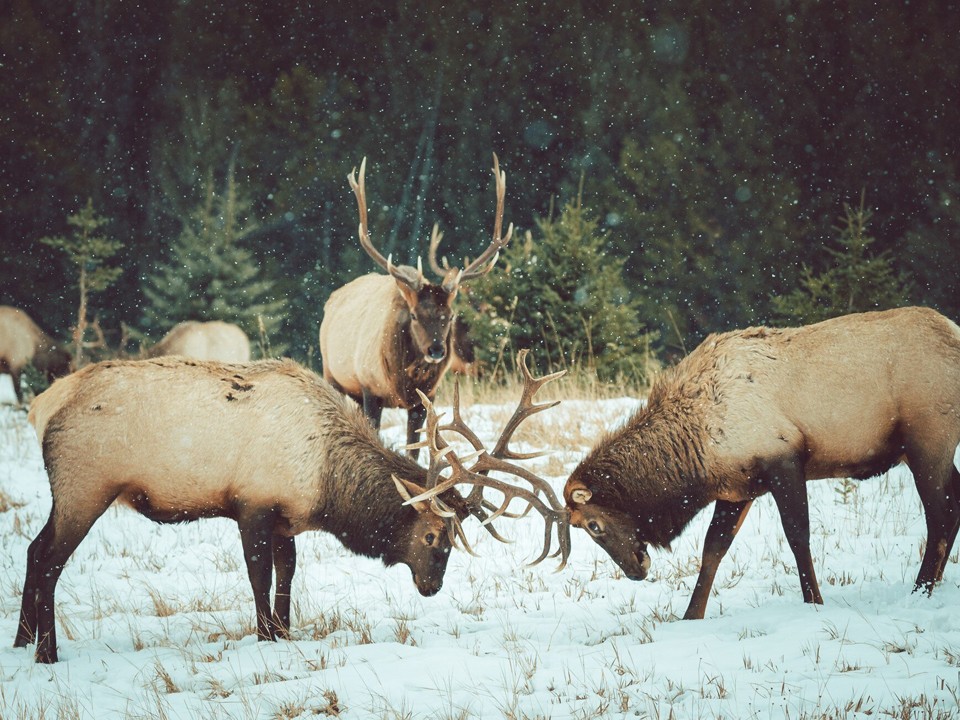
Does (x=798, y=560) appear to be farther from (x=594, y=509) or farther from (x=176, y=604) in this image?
(x=176, y=604)

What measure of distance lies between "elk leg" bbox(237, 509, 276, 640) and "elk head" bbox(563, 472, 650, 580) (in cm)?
150

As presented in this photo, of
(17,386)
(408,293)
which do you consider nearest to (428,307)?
(408,293)

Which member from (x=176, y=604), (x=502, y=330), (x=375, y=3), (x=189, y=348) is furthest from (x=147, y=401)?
(x=375, y=3)

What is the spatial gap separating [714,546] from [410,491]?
158 cm

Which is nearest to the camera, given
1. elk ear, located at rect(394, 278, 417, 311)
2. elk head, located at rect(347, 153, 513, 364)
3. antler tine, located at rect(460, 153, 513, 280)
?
elk head, located at rect(347, 153, 513, 364)

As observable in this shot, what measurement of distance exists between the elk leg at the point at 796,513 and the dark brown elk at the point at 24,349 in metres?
12.5

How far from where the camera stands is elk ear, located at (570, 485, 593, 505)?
499 centimetres

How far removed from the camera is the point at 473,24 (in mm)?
30172

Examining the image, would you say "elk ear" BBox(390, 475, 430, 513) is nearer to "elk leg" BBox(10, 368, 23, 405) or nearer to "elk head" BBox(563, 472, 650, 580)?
"elk head" BBox(563, 472, 650, 580)

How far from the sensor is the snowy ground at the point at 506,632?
371cm

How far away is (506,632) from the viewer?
468cm

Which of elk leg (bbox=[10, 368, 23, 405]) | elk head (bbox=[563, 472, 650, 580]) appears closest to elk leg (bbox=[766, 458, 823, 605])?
elk head (bbox=[563, 472, 650, 580])

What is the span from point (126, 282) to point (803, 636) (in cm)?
2471

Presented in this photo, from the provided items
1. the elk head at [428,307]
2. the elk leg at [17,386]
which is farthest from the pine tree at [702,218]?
the elk head at [428,307]
